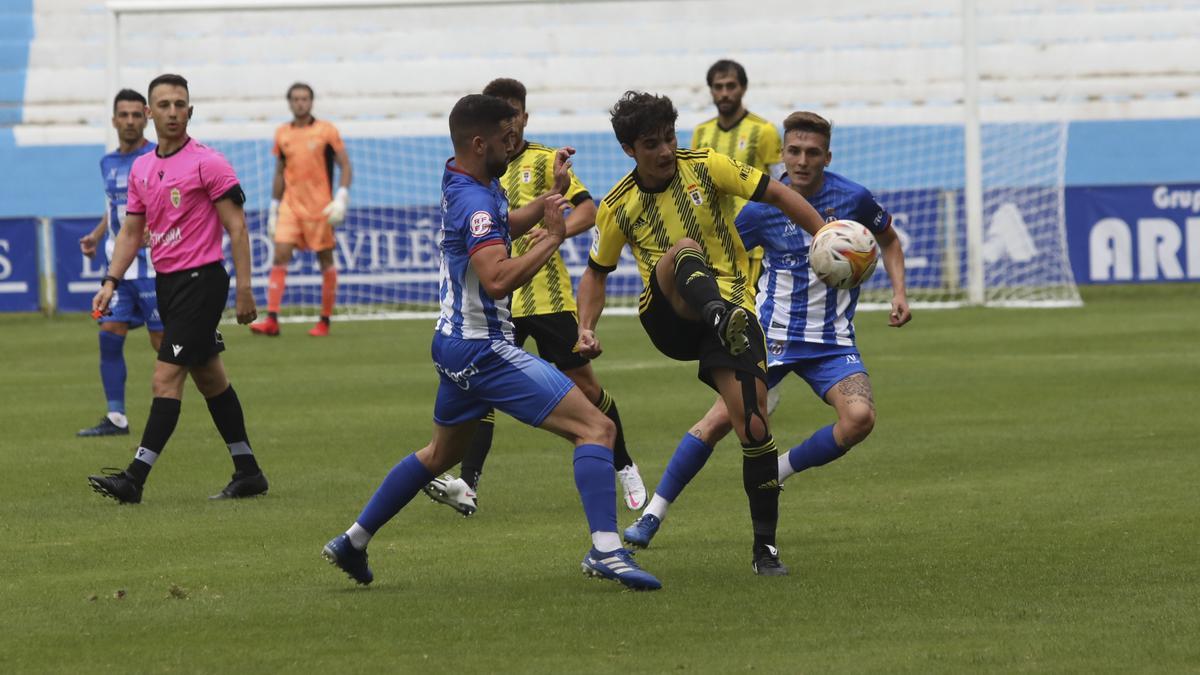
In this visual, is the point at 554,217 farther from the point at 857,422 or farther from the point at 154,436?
the point at 154,436

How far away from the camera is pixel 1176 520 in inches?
310

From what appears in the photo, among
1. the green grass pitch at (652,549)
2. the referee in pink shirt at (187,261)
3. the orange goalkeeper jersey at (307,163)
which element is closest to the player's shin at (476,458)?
the green grass pitch at (652,549)

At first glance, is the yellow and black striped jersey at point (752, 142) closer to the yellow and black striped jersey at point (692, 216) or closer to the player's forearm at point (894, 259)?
the player's forearm at point (894, 259)

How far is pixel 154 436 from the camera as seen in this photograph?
9156 millimetres

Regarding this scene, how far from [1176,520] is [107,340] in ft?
23.0

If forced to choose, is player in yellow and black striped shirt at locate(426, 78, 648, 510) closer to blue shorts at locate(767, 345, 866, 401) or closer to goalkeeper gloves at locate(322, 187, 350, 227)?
blue shorts at locate(767, 345, 866, 401)

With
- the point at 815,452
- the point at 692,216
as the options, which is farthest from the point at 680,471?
the point at 692,216

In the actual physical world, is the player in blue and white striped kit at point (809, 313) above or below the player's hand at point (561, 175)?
below

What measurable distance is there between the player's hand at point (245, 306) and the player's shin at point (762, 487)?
3.04m

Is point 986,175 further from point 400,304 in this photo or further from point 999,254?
point 400,304

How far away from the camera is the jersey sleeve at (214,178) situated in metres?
9.34

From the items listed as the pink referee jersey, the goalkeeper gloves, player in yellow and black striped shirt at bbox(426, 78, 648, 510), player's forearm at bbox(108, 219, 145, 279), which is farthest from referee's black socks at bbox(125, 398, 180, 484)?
the goalkeeper gloves

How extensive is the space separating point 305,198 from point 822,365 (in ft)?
40.6

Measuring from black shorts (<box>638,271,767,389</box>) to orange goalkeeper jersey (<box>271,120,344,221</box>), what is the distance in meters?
12.9
